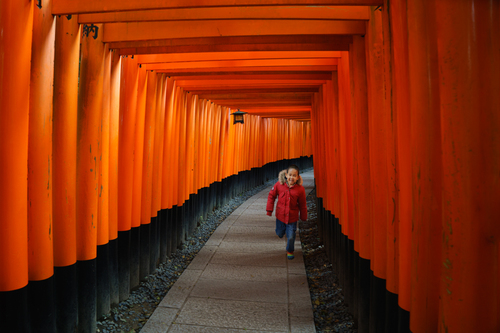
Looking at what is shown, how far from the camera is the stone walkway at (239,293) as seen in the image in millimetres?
3980

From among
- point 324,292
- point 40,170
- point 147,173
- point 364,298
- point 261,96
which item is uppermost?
point 261,96

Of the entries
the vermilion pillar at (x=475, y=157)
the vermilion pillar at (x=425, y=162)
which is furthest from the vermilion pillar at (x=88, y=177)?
the vermilion pillar at (x=475, y=157)

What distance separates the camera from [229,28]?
3.54 meters

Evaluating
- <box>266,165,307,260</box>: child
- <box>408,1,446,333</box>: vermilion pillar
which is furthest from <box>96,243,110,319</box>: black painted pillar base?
<box>266,165,307,260</box>: child

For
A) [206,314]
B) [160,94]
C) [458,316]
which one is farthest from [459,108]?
[160,94]

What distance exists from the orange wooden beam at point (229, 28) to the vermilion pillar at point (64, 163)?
602mm

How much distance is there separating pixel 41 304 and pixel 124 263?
1.81 metres

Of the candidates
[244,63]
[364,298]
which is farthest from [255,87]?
[364,298]

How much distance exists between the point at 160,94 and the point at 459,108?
486cm

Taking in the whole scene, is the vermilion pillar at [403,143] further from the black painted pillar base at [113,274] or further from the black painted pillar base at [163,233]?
the black painted pillar base at [163,233]

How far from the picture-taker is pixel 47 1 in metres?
2.75

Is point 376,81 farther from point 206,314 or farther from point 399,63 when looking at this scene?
point 206,314

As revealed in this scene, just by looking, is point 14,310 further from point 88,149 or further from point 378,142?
point 378,142

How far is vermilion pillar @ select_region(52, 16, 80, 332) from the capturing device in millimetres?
3070
